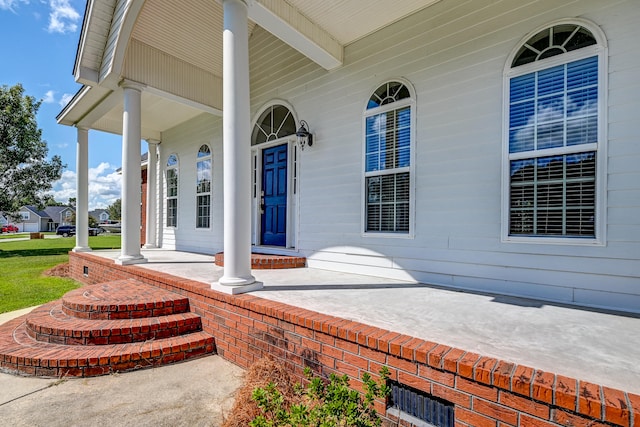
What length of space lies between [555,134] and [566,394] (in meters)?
2.57

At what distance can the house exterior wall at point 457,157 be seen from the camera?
2750mm

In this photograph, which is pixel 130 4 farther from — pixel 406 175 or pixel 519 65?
pixel 519 65

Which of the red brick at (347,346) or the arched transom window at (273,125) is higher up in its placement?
the arched transom window at (273,125)

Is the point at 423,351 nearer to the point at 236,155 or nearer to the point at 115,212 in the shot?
the point at 236,155

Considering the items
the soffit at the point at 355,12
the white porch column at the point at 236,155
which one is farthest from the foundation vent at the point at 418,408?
the soffit at the point at 355,12

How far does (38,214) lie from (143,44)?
67533 millimetres

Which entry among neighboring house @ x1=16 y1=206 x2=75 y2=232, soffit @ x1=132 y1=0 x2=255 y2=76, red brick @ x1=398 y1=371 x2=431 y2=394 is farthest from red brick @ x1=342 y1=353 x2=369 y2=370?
neighboring house @ x1=16 y1=206 x2=75 y2=232

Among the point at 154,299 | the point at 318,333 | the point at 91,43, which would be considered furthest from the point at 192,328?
the point at 91,43

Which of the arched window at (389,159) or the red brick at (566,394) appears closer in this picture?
the red brick at (566,394)

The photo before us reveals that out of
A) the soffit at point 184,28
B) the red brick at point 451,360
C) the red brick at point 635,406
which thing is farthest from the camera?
the soffit at point 184,28

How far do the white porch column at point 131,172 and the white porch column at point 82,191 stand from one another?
10.1 ft

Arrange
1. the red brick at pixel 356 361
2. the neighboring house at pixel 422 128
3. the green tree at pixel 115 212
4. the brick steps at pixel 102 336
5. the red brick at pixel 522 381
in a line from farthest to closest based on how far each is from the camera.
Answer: the green tree at pixel 115 212, the neighboring house at pixel 422 128, the brick steps at pixel 102 336, the red brick at pixel 356 361, the red brick at pixel 522 381

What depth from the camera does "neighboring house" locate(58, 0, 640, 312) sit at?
2842 millimetres

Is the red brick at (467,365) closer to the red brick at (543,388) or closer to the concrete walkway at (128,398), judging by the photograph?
the red brick at (543,388)
